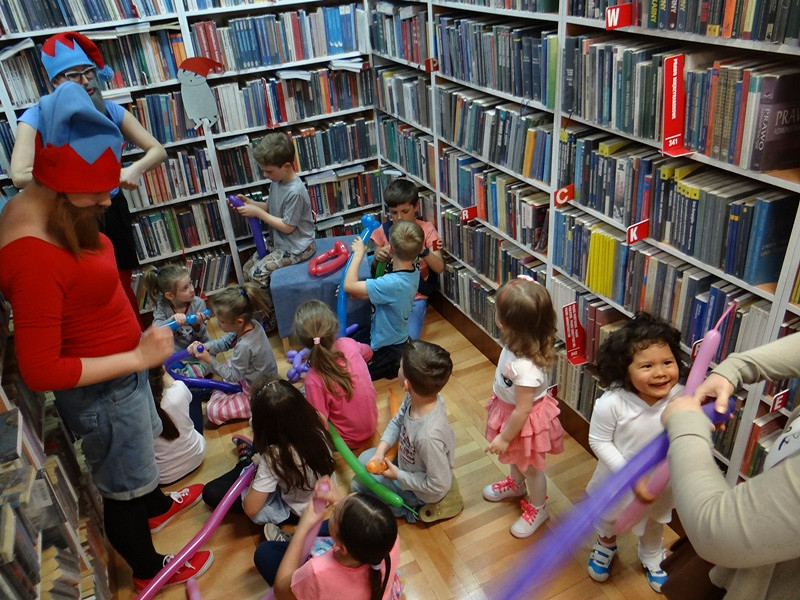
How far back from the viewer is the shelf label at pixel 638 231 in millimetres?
2117

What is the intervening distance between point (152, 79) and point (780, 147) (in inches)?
129

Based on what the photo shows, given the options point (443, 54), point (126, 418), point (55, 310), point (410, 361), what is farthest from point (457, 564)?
point (443, 54)

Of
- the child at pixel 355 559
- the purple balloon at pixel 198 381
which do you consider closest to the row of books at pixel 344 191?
the purple balloon at pixel 198 381

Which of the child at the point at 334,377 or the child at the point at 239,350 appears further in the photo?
the child at the point at 239,350

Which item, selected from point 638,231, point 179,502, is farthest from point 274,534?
point 638,231

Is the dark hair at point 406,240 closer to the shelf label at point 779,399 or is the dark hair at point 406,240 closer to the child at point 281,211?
the child at point 281,211

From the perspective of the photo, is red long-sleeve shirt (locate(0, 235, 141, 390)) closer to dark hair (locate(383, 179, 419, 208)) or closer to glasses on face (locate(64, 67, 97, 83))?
glasses on face (locate(64, 67, 97, 83))

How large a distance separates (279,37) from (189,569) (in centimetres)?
302

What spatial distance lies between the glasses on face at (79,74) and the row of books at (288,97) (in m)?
0.97

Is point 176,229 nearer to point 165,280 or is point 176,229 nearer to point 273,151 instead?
point 165,280

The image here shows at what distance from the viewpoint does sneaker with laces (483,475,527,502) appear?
2.50 m

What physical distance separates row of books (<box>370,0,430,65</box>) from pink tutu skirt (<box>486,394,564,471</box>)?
2.07 metres

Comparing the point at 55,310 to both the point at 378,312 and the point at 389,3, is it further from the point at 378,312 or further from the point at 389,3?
the point at 389,3

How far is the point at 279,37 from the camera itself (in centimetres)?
369
